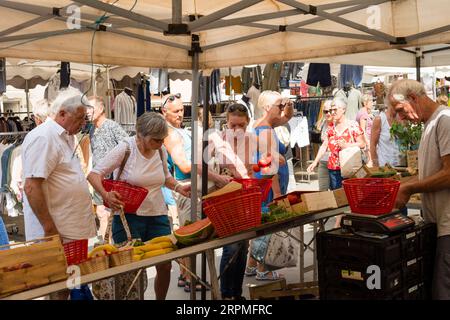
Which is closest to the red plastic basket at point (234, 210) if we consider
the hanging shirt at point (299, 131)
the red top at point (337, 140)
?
the red top at point (337, 140)

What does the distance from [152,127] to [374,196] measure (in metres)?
1.49

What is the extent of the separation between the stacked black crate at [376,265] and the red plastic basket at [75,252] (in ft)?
4.26

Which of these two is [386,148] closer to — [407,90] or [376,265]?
[407,90]

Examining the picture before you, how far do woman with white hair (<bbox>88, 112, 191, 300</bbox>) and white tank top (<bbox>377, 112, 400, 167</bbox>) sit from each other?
9.12 feet

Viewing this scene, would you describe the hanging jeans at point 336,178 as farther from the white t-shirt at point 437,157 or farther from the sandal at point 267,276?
the white t-shirt at point 437,157

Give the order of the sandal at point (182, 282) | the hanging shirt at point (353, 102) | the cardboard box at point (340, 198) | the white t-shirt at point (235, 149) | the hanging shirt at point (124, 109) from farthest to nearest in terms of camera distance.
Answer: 1. the hanging shirt at point (353, 102)
2. the hanging shirt at point (124, 109)
3. the sandal at point (182, 282)
4. the white t-shirt at point (235, 149)
5. the cardboard box at point (340, 198)

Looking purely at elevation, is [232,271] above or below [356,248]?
below

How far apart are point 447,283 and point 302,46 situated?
77.6 inches

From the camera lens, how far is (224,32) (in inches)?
167

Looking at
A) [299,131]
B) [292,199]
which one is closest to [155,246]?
[292,199]

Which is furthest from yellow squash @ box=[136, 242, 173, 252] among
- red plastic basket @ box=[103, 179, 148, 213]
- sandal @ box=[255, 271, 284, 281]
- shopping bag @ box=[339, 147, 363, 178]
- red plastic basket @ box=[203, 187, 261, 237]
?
shopping bag @ box=[339, 147, 363, 178]

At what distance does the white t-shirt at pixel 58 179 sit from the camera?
3025 millimetres

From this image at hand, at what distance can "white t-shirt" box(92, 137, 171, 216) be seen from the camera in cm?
372
